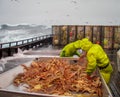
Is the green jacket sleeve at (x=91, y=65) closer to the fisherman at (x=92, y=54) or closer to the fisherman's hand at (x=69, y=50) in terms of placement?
the fisherman at (x=92, y=54)

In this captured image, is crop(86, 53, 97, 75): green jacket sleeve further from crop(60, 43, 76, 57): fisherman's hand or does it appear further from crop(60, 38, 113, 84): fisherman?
crop(60, 43, 76, 57): fisherman's hand

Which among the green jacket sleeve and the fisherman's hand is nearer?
the green jacket sleeve

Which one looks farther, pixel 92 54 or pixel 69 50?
pixel 69 50

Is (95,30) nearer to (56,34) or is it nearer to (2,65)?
(56,34)

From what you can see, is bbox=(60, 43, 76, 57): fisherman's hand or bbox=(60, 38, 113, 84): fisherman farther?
bbox=(60, 43, 76, 57): fisherman's hand

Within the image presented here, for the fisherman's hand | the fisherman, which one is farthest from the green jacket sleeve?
the fisherman's hand

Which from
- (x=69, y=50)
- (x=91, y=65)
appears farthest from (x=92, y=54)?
(x=69, y=50)

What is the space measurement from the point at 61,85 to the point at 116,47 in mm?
9456

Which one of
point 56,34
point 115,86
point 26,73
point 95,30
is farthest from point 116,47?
point 26,73

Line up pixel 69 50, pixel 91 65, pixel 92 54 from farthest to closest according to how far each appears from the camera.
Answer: pixel 69 50 → pixel 92 54 → pixel 91 65

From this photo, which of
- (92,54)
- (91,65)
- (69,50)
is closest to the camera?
(91,65)

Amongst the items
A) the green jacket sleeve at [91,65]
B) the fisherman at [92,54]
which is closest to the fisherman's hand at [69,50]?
the fisherman at [92,54]

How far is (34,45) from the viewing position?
400 inches

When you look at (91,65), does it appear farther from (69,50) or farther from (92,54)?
(69,50)
